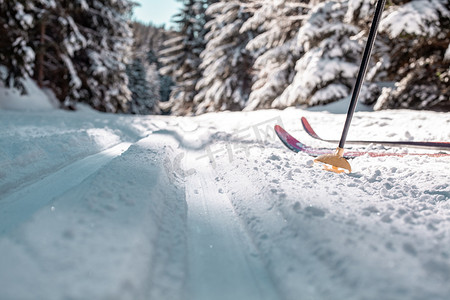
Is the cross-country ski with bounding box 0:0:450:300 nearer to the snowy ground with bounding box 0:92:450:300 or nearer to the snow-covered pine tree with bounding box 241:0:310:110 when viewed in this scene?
the snowy ground with bounding box 0:92:450:300

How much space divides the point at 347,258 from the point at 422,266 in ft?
1.01

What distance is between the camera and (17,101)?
316 inches

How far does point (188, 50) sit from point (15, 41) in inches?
483

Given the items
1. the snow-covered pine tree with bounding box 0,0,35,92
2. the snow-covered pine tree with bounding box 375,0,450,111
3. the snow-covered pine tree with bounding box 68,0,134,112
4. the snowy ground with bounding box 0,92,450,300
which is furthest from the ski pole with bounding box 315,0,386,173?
the snow-covered pine tree with bounding box 68,0,134,112

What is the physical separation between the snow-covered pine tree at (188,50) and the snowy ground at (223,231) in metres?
16.4

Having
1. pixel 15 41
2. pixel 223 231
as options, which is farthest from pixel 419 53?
pixel 15 41

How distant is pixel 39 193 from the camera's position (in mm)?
1844

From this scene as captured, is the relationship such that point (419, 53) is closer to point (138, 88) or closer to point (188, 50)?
point (188, 50)

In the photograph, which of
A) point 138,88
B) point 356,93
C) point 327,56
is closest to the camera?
point 356,93

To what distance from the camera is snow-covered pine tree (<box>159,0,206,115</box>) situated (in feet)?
59.0

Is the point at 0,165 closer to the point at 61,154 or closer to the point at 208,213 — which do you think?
the point at 61,154

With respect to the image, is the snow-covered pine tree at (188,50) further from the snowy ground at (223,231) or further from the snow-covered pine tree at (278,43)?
the snowy ground at (223,231)

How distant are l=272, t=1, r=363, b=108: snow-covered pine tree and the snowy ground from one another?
4597 millimetres

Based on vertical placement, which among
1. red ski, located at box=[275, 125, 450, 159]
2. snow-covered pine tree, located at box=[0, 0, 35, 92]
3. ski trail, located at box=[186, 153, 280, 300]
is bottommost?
ski trail, located at box=[186, 153, 280, 300]
